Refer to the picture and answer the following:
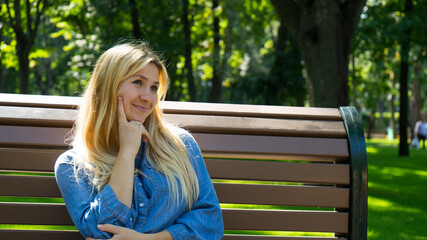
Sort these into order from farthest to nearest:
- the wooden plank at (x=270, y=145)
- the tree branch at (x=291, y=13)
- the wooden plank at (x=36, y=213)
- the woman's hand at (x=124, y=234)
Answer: the tree branch at (x=291, y=13)
the wooden plank at (x=270, y=145)
the wooden plank at (x=36, y=213)
the woman's hand at (x=124, y=234)

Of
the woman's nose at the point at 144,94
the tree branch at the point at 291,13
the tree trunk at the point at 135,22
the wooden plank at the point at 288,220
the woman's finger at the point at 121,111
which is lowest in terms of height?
the wooden plank at the point at 288,220

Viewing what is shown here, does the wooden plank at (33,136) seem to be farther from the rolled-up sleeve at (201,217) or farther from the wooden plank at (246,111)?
the rolled-up sleeve at (201,217)

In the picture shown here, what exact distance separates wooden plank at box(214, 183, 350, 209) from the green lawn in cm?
265

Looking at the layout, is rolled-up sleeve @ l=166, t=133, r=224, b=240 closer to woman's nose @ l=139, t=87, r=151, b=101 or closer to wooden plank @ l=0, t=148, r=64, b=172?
woman's nose @ l=139, t=87, r=151, b=101

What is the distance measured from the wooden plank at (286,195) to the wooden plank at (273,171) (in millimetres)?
45

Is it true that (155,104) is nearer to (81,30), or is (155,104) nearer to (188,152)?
(188,152)

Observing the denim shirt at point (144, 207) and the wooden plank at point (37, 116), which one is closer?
the denim shirt at point (144, 207)

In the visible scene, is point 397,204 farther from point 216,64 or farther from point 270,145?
point 216,64

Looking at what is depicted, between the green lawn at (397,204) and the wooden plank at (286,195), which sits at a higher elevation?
the wooden plank at (286,195)

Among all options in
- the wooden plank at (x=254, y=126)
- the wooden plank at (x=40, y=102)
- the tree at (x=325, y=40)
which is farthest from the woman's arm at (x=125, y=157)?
the tree at (x=325, y=40)

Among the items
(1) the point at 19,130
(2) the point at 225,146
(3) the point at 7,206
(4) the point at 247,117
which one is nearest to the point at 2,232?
(3) the point at 7,206

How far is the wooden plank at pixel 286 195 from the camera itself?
2711mm

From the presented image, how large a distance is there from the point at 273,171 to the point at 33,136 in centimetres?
121

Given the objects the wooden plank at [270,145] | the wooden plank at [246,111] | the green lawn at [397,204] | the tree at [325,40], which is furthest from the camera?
the tree at [325,40]
